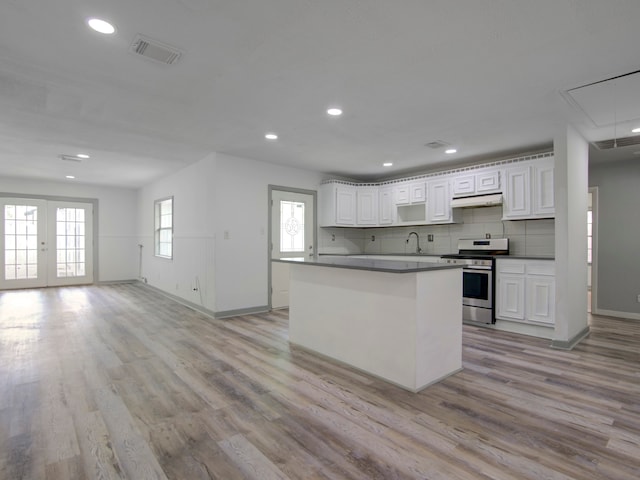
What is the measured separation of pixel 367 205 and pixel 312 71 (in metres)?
4.14

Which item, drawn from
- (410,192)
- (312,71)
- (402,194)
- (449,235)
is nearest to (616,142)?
(449,235)

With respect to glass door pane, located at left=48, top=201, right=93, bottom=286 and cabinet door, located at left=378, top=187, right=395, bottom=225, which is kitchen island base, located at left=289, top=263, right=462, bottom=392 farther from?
glass door pane, located at left=48, top=201, right=93, bottom=286

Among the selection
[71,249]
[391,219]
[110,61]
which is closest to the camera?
[110,61]

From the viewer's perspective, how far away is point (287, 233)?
607 cm

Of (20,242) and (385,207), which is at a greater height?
(385,207)

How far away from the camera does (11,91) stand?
3.05 metres

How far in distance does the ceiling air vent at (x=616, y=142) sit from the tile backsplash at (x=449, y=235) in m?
1.14

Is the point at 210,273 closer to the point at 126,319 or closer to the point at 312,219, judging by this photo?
the point at 126,319

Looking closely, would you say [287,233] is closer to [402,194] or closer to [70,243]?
[402,194]

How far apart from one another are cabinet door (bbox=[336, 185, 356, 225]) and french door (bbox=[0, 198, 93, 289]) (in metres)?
6.53

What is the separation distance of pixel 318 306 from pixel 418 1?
8.87 ft

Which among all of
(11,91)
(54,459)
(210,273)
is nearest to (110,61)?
(11,91)

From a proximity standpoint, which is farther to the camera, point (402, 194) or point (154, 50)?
point (402, 194)

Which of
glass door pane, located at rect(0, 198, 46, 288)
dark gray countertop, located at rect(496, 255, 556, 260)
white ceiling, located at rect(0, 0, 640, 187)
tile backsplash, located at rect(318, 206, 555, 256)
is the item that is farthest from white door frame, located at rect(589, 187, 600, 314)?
glass door pane, located at rect(0, 198, 46, 288)
